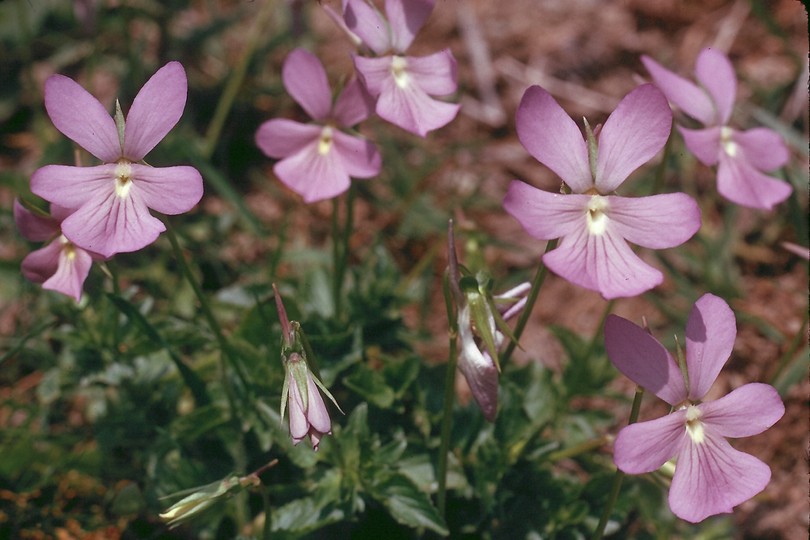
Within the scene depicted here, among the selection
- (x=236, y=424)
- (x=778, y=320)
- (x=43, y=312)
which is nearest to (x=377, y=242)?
(x=236, y=424)

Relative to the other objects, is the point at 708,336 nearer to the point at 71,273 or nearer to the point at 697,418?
the point at 697,418

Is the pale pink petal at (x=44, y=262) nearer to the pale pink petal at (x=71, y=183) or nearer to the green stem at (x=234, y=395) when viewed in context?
the pale pink petal at (x=71, y=183)

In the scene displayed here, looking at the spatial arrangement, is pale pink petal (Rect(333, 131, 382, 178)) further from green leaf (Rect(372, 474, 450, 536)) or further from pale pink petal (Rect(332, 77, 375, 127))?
green leaf (Rect(372, 474, 450, 536))

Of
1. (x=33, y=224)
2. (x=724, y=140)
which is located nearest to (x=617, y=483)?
(x=724, y=140)

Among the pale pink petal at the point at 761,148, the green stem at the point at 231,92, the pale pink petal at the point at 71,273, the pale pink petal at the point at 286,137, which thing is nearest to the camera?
the pale pink petal at the point at 71,273

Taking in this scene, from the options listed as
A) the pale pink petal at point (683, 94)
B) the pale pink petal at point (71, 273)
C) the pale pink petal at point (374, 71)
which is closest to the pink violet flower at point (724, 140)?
the pale pink petal at point (683, 94)

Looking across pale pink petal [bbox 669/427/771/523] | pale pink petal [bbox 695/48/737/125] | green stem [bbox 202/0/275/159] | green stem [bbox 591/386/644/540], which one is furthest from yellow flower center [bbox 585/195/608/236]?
green stem [bbox 202/0/275/159]

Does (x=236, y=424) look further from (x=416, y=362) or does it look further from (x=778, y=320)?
(x=778, y=320)
